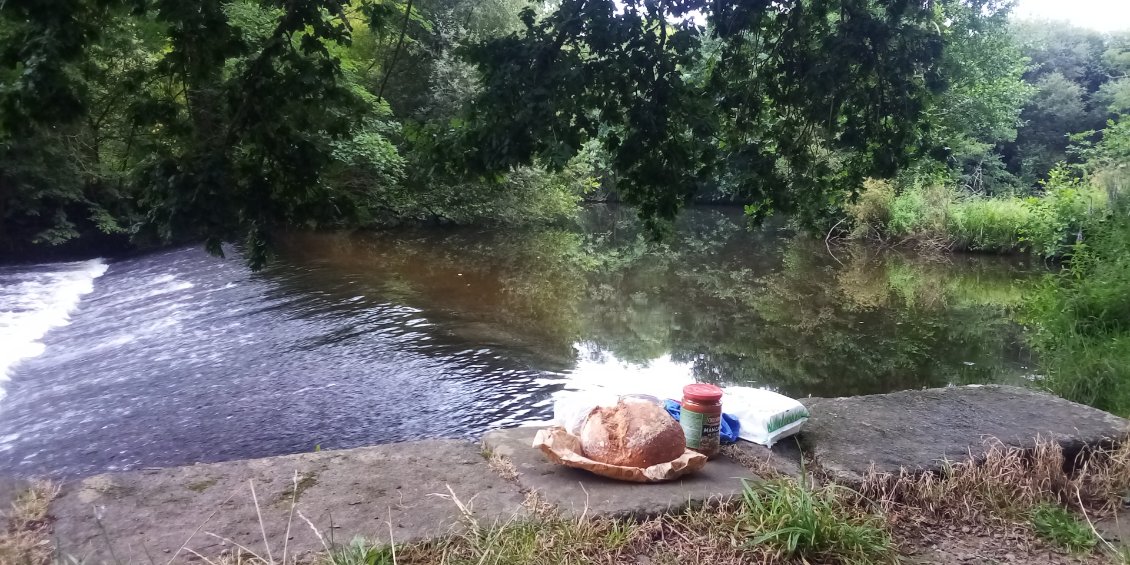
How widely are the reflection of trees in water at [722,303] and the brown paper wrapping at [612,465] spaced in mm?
5058

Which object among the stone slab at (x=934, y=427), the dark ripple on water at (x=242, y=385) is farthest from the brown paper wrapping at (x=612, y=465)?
the dark ripple on water at (x=242, y=385)

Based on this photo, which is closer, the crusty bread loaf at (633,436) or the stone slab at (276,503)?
the stone slab at (276,503)

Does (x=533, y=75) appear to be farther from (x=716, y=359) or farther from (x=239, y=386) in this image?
(x=716, y=359)

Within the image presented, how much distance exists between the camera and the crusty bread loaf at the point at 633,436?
2760 millimetres

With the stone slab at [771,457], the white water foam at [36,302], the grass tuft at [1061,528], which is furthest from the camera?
the white water foam at [36,302]

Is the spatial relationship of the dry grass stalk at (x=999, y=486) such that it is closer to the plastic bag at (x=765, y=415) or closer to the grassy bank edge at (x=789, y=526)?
the grassy bank edge at (x=789, y=526)

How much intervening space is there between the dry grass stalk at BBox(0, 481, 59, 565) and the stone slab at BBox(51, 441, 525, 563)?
4cm

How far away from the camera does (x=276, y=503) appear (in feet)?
8.32

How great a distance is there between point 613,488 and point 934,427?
1716 millimetres

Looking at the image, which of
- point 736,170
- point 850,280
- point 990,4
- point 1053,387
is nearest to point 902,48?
point 736,170

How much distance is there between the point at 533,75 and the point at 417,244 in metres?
14.1

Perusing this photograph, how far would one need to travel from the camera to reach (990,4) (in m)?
20.8

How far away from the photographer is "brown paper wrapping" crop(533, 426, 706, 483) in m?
2.69

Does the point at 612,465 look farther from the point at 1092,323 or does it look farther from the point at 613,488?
the point at 1092,323
